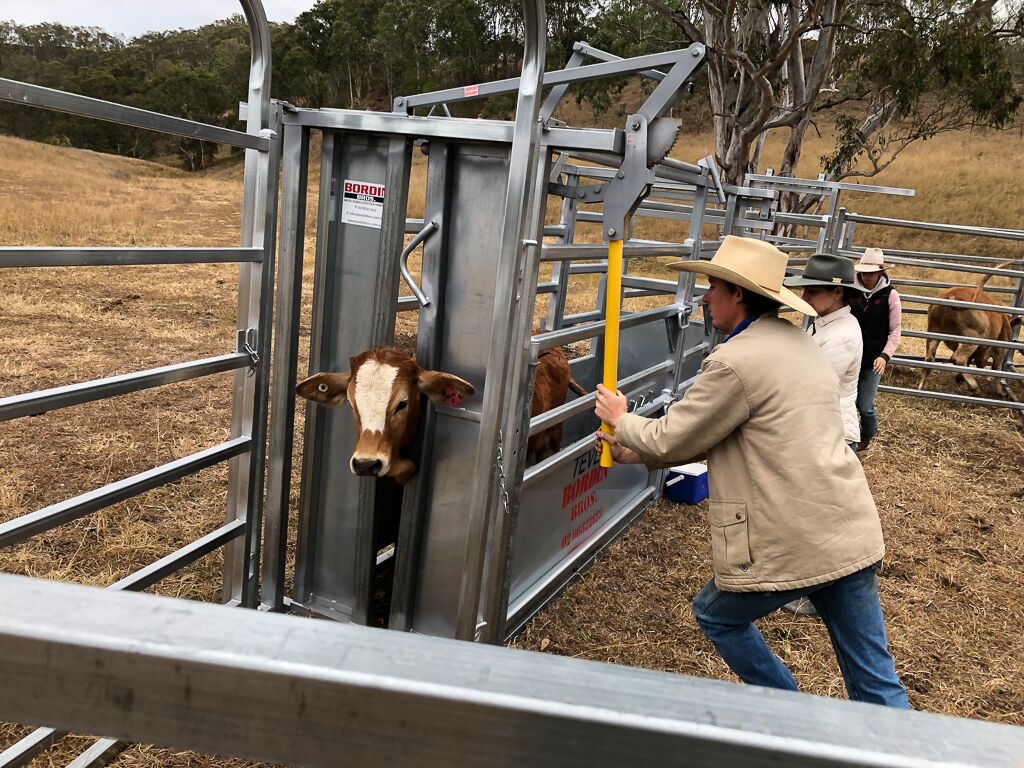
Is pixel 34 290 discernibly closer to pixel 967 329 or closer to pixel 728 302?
pixel 728 302

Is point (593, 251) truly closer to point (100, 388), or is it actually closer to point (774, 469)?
point (774, 469)

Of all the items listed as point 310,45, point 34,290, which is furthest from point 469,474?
point 310,45

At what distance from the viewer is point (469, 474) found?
11.5 ft

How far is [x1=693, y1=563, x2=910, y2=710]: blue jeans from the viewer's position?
105 inches

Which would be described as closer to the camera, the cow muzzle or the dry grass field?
the cow muzzle

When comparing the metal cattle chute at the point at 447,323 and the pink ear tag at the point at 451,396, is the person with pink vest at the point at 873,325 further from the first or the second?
the pink ear tag at the point at 451,396

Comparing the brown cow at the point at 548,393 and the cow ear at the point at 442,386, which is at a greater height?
the cow ear at the point at 442,386

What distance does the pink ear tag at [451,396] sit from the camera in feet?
10.8

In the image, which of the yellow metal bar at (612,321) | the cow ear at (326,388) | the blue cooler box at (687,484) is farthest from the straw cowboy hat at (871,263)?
the cow ear at (326,388)

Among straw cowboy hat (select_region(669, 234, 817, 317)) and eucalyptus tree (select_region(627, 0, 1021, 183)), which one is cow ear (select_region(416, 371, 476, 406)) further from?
eucalyptus tree (select_region(627, 0, 1021, 183))

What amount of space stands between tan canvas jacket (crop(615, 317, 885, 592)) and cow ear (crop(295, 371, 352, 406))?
1.40 meters

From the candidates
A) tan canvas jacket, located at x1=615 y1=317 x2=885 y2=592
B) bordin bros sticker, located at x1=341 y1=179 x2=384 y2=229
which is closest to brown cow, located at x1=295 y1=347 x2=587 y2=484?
bordin bros sticker, located at x1=341 y1=179 x2=384 y2=229

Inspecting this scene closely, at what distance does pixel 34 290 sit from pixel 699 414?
1090 centimetres

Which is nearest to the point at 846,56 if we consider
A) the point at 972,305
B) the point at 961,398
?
the point at 972,305
